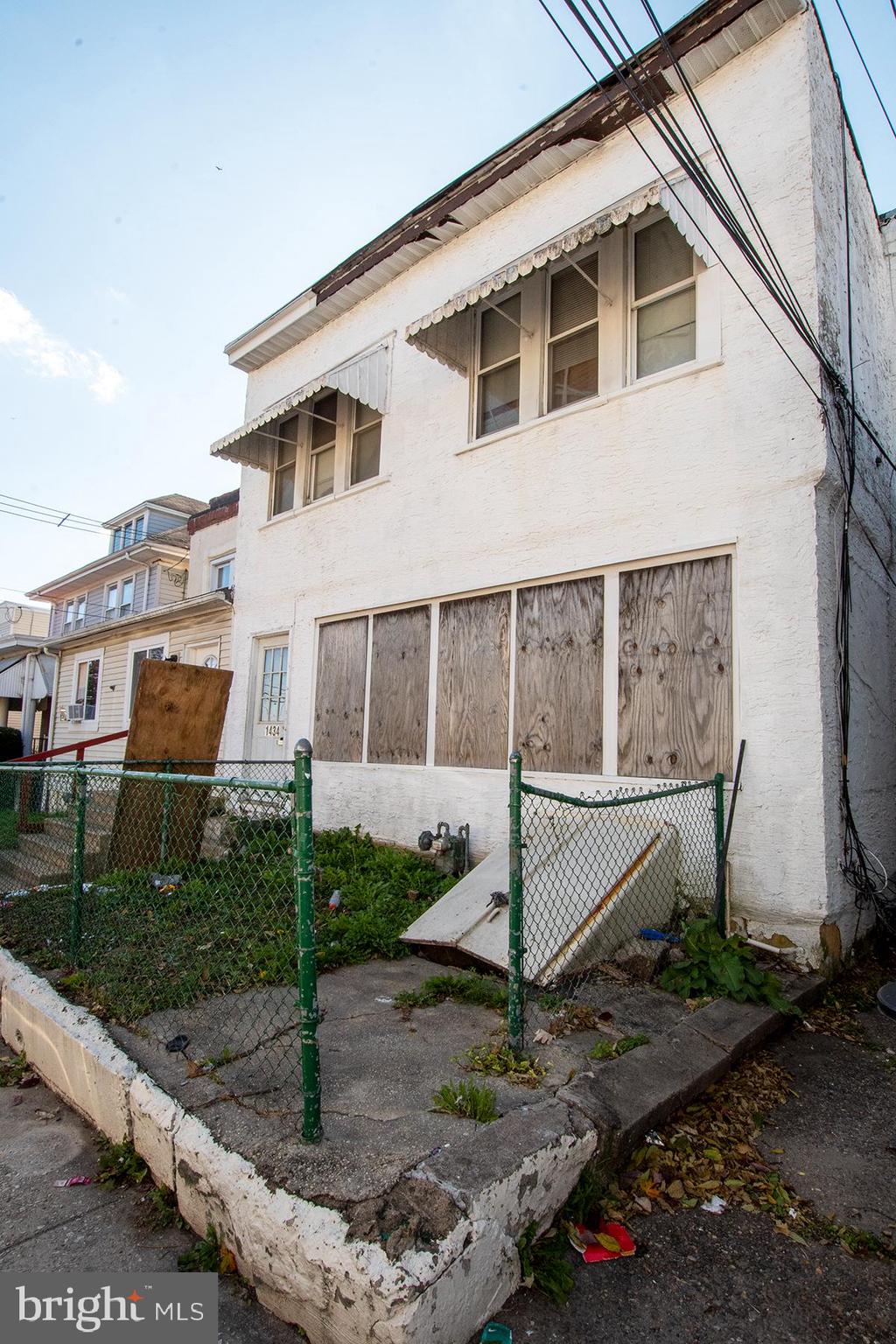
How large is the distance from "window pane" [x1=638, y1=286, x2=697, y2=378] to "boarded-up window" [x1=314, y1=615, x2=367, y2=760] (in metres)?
3.91

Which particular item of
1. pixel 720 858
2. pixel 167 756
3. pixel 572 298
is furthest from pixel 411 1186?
pixel 572 298

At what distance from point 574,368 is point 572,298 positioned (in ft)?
2.30

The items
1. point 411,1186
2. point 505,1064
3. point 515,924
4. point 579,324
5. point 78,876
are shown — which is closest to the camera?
point 411,1186

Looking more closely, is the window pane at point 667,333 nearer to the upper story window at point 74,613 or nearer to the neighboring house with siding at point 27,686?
the neighboring house with siding at point 27,686

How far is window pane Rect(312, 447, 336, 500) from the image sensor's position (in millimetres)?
9102

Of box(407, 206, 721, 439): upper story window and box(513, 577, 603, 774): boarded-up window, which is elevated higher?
box(407, 206, 721, 439): upper story window

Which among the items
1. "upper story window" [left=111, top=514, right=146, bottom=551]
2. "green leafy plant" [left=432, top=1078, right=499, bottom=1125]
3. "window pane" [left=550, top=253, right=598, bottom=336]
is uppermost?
"upper story window" [left=111, top=514, right=146, bottom=551]

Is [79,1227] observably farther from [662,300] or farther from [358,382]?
[358,382]

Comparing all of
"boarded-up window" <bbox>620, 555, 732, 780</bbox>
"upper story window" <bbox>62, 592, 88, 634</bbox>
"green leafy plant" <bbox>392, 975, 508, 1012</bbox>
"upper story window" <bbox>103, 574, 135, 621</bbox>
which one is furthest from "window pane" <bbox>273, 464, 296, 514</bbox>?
"upper story window" <bbox>62, 592, 88, 634</bbox>

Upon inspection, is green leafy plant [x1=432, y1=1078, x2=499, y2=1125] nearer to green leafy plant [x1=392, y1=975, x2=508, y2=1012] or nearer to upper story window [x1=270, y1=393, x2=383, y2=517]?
green leafy plant [x1=392, y1=975, x2=508, y2=1012]

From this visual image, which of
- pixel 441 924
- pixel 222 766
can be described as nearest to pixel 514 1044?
pixel 441 924

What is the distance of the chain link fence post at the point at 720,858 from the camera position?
15.4 feet

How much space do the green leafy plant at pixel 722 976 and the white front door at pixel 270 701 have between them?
584 centimetres

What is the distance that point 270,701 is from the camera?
9.23 metres
